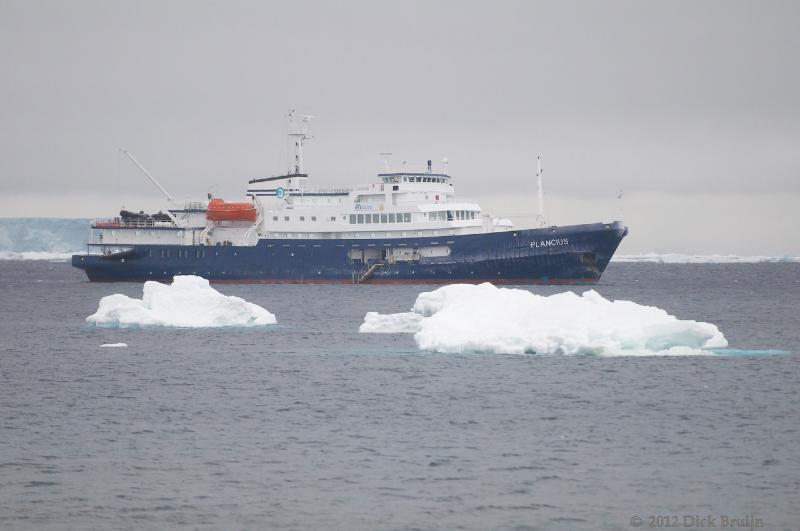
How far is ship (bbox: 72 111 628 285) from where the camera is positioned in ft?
271

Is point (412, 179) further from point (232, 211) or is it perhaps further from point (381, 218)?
point (232, 211)

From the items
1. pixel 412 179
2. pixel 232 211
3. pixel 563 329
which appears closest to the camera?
pixel 563 329

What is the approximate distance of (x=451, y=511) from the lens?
20094 mm

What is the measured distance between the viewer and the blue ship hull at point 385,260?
82.2m

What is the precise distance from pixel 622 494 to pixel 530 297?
20.5 meters

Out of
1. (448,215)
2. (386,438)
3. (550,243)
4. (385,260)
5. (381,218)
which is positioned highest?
(448,215)

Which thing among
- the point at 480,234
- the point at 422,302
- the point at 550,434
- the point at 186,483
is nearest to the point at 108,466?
the point at 186,483

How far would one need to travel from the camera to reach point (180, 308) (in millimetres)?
53125

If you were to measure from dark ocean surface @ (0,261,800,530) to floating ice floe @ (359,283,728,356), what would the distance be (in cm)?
69

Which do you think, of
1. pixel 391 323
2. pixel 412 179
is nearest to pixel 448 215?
pixel 412 179

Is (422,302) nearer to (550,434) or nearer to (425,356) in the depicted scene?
(425,356)

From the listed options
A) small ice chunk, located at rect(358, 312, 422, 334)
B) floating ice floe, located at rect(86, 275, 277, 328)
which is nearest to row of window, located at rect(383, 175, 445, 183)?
floating ice floe, located at rect(86, 275, 277, 328)

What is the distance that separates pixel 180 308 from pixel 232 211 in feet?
127

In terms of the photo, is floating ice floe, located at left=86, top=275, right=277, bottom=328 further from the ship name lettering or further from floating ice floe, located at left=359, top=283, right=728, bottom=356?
the ship name lettering
